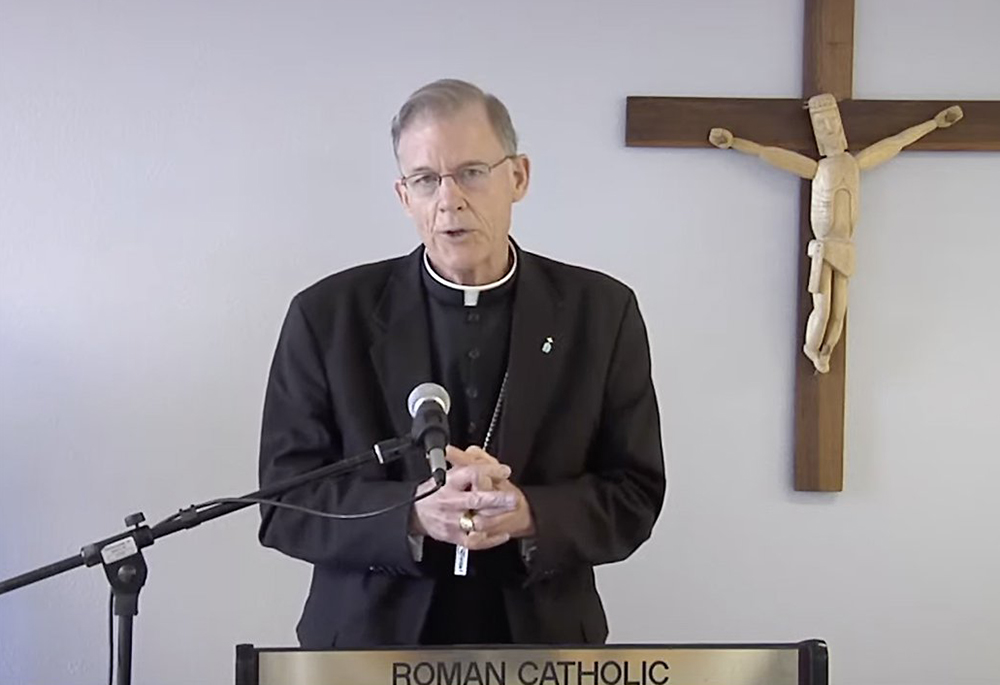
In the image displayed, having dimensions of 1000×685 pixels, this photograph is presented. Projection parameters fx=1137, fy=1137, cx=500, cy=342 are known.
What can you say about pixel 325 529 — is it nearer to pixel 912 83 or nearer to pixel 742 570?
pixel 742 570

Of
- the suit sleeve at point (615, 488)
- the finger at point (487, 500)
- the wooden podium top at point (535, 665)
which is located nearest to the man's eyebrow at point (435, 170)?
the suit sleeve at point (615, 488)

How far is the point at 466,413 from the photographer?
1602 millimetres

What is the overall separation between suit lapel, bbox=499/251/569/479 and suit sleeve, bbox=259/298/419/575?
16 cm

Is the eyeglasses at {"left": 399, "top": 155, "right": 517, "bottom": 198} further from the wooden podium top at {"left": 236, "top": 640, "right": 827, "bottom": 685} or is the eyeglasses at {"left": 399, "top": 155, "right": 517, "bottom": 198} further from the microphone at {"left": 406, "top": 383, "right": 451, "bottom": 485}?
the wooden podium top at {"left": 236, "top": 640, "right": 827, "bottom": 685}

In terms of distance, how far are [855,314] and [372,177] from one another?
1128 millimetres

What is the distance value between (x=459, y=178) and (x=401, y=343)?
25 centimetres

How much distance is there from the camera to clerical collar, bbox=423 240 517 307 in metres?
1.63

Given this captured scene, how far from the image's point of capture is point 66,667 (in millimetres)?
2555

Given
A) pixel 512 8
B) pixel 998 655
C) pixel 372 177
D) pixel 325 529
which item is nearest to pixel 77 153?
pixel 372 177

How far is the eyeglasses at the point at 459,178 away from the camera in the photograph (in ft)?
4.97

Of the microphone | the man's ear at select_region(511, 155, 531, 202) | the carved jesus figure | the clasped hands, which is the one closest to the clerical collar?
the man's ear at select_region(511, 155, 531, 202)

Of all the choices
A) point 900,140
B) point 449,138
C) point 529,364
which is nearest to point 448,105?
point 449,138

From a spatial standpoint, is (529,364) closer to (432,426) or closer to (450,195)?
(450,195)

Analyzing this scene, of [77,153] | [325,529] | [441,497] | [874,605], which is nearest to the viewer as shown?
[441,497]
